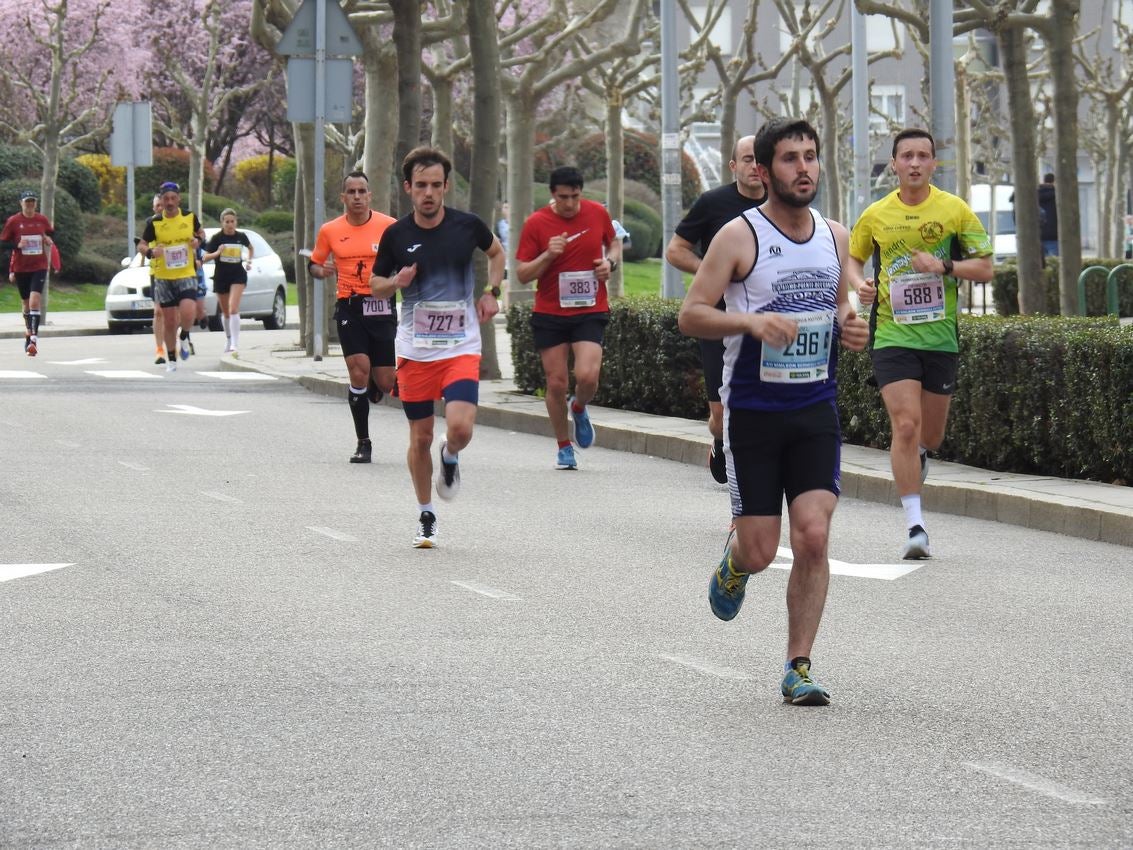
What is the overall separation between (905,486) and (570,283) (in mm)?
3920

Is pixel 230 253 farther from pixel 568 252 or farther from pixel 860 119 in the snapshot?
pixel 568 252

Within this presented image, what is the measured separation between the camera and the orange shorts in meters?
10.4

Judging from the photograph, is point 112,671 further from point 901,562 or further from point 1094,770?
point 901,562

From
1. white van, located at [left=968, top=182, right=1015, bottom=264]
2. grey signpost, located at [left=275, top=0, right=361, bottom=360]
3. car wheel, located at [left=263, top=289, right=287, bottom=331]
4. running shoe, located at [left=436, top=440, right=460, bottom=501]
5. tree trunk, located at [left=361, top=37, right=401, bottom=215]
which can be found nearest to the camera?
running shoe, located at [left=436, top=440, right=460, bottom=501]

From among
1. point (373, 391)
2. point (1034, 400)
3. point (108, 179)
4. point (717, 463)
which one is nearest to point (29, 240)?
point (373, 391)

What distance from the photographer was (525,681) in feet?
22.9

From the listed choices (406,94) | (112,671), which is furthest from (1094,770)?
(406,94)

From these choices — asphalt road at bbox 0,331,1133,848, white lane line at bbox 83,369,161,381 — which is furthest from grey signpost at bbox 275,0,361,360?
asphalt road at bbox 0,331,1133,848

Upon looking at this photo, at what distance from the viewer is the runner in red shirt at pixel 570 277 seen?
526 inches

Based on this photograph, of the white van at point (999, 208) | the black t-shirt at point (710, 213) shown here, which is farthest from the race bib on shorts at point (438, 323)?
the white van at point (999, 208)

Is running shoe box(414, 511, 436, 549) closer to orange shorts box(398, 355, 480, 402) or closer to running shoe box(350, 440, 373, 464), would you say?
orange shorts box(398, 355, 480, 402)

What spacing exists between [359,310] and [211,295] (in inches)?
804

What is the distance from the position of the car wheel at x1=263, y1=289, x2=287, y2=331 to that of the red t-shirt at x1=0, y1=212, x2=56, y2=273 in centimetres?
818

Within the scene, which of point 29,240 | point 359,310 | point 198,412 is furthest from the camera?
point 29,240
